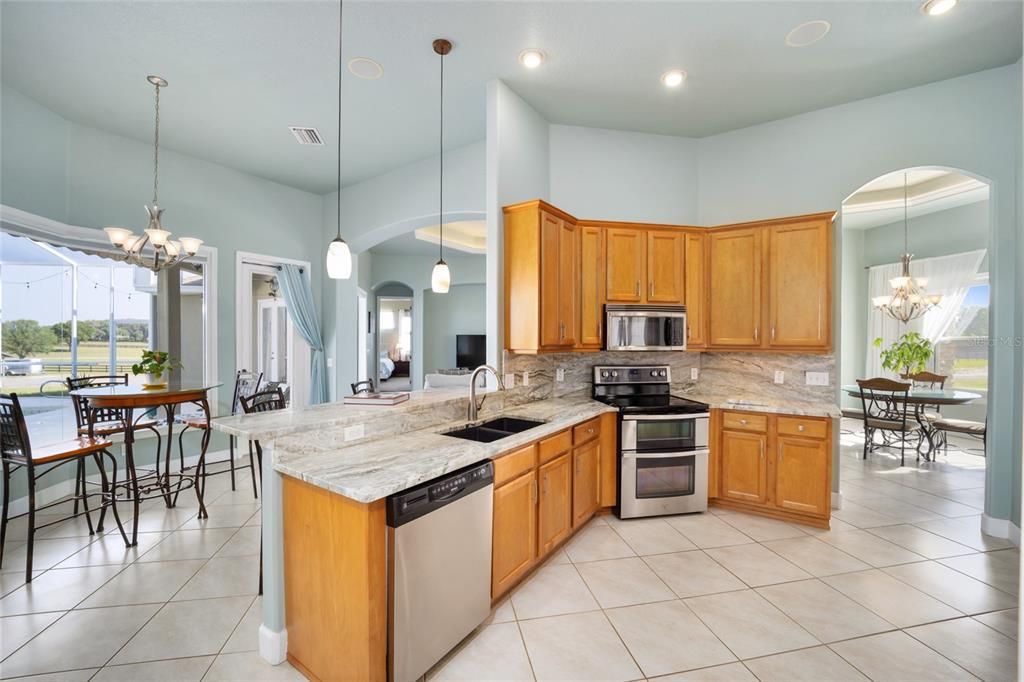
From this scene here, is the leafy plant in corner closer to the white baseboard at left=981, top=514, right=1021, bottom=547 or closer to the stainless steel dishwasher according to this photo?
the stainless steel dishwasher

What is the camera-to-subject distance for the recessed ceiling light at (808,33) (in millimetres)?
2680

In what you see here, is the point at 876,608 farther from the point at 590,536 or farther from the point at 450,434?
the point at 450,434

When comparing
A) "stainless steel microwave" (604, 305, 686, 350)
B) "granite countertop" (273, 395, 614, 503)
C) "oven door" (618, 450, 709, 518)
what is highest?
"stainless steel microwave" (604, 305, 686, 350)

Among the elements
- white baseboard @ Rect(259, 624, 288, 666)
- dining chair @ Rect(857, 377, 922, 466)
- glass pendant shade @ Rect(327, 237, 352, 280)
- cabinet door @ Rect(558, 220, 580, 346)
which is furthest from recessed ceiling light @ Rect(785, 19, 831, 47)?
white baseboard @ Rect(259, 624, 288, 666)

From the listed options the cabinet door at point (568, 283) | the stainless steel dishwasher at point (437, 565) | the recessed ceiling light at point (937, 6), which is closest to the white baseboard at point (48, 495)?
the stainless steel dishwasher at point (437, 565)

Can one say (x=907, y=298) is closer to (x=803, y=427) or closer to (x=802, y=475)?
(x=803, y=427)

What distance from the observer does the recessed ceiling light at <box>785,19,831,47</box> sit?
268 centimetres

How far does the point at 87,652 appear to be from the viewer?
198 centimetres

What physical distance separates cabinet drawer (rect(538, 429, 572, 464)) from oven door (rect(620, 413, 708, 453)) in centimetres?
67

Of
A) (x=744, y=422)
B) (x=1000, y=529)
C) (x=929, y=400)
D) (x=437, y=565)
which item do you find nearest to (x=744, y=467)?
(x=744, y=422)

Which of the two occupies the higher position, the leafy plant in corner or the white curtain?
the white curtain

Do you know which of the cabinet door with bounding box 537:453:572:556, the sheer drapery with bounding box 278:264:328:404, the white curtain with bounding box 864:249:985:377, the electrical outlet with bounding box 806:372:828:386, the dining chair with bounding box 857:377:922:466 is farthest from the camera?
the white curtain with bounding box 864:249:985:377

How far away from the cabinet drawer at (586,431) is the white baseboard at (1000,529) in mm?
2986

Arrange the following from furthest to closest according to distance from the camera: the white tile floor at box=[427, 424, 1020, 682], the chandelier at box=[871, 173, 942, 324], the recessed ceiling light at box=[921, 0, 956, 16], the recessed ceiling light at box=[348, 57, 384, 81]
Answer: the chandelier at box=[871, 173, 942, 324] → the recessed ceiling light at box=[348, 57, 384, 81] → the recessed ceiling light at box=[921, 0, 956, 16] → the white tile floor at box=[427, 424, 1020, 682]
